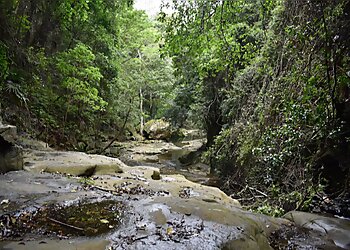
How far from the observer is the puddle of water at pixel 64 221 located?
274cm

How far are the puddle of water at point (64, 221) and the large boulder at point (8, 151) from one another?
197 cm

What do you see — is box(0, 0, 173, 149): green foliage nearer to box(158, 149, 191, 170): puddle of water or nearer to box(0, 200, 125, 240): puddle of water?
box(158, 149, 191, 170): puddle of water

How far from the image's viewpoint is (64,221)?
300 centimetres

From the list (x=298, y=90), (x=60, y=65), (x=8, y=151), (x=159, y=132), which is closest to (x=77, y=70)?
(x=60, y=65)

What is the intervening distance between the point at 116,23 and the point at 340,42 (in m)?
10.3

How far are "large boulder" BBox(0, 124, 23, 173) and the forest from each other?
7.30 feet

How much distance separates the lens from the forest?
A: 4.63 meters

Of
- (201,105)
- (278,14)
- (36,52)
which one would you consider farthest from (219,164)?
(36,52)

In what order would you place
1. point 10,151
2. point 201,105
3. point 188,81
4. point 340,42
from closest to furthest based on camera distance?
point 340,42 → point 10,151 → point 201,105 → point 188,81

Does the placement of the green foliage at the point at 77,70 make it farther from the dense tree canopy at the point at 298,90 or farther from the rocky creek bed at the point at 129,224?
the rocky creek bed at the point at 129,224

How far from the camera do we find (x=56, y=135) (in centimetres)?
1073

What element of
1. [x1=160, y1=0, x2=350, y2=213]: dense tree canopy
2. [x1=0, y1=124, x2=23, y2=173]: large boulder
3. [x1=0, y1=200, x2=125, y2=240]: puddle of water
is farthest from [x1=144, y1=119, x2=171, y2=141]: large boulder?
[x1=0, y1=200, x2=125, y2=240]: puddle of water

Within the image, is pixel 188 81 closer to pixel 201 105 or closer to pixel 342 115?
pixel 201 105

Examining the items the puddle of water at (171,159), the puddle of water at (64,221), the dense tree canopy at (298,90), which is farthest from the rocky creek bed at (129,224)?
the puddle of water at (171,159)
